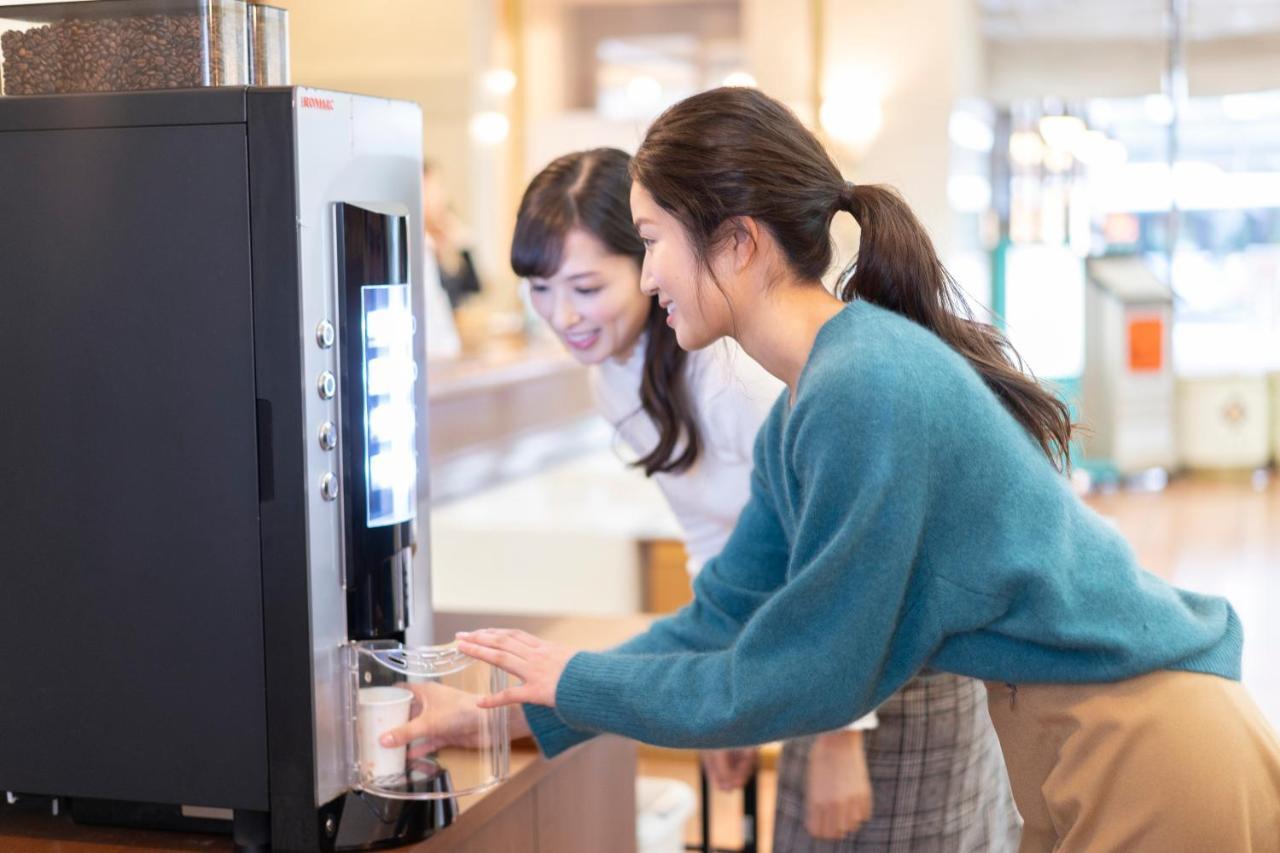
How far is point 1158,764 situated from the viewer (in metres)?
1.16

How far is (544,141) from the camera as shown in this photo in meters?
9.30

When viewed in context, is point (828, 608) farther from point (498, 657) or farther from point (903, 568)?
point (498, 657)

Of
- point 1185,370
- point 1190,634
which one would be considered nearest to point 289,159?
point 1190,634

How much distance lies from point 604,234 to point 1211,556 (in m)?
5.42

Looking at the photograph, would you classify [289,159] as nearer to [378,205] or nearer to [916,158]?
[378,205]

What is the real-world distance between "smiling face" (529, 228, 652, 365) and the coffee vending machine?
15.7 inches

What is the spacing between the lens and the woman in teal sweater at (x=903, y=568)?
43.8 inches

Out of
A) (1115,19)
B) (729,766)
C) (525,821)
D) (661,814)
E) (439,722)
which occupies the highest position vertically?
(1115,19)

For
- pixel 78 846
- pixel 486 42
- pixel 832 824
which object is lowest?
pixel 832 824

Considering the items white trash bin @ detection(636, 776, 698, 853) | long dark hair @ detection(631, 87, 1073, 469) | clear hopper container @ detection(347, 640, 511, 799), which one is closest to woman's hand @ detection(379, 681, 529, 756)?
clear hopper container @ detection(347, 640, 511, 799)

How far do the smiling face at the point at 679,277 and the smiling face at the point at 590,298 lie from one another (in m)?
0.39

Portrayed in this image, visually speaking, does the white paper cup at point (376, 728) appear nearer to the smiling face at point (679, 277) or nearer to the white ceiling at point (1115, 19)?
the smiling face at point (679, 277)

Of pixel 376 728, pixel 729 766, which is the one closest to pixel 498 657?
pixel 376 728

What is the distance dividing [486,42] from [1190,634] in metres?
8.02
